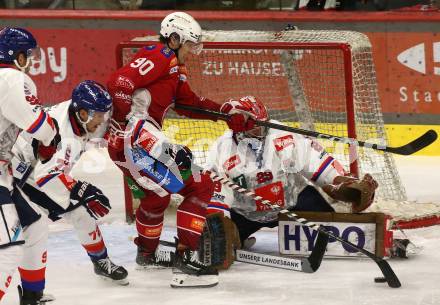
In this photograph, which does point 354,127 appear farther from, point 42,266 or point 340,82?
point 42,266

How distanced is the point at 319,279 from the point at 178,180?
30.8 inches

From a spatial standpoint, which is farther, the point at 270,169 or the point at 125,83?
the point at 270,169

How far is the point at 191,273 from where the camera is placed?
17.7 ft

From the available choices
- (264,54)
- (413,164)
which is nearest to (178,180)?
(264,54)

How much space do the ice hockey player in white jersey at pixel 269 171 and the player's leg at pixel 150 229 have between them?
0.93ft

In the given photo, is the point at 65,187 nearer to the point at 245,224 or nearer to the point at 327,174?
the point at 245,224

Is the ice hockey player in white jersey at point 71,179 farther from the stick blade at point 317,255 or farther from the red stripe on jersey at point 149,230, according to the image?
the stick blade at point 317,255

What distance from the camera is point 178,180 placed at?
544 cm

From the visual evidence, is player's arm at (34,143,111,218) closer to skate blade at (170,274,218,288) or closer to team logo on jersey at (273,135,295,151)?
skate blade at (170,274,218,288)

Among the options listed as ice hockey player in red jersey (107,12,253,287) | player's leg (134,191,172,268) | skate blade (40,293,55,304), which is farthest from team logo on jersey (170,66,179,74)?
skate blade (40,293,55,304)

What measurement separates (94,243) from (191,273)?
1.50ft

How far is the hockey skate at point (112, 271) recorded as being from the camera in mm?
5398

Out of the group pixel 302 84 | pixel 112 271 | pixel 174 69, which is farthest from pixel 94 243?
pixel 302 84

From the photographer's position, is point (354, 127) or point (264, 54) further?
point (264, 54)
